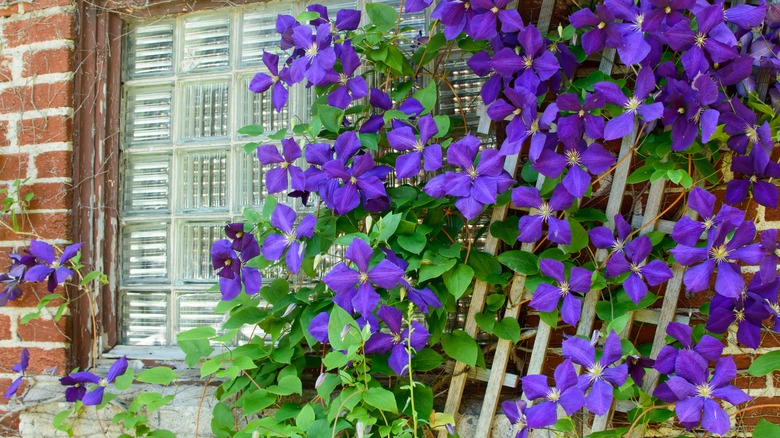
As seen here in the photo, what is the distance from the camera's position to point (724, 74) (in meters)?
1.46

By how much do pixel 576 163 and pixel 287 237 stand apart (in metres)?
0.70

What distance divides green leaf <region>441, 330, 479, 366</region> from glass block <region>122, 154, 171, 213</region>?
3.48 ft

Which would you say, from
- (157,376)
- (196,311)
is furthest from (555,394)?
(196,311)

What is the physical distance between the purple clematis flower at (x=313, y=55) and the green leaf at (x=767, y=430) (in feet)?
4.10

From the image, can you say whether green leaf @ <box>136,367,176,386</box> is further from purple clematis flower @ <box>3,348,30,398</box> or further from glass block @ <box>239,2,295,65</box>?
glass block @ <box>239,2,295,65</box>

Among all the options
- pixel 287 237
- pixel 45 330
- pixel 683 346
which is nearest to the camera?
pixel 683 346

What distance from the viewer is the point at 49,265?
77.0 inches

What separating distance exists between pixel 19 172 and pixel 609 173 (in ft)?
5.94

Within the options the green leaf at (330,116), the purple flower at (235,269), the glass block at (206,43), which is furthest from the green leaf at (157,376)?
the glass block at (206,43)

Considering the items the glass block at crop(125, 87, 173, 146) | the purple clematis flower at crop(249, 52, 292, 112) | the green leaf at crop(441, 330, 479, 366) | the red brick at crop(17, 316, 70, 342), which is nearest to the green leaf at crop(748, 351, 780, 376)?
the green leaf at crop(441, 330, 479, 366)

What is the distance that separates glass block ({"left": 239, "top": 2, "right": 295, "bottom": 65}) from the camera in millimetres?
2053

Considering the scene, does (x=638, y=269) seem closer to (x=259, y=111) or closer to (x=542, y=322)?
(x=542, y=322)

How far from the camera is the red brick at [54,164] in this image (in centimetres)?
206

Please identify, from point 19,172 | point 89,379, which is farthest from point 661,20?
point 19,172
